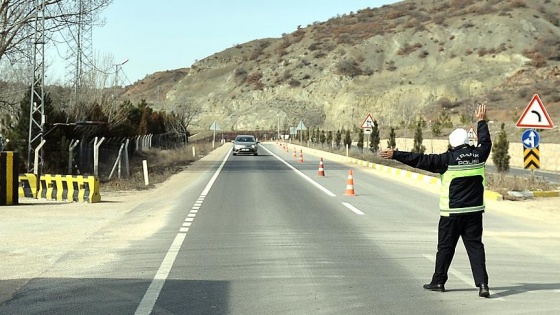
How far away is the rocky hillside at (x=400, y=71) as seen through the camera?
354 ft

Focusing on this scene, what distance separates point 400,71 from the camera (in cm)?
12544

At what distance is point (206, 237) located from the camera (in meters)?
12.7

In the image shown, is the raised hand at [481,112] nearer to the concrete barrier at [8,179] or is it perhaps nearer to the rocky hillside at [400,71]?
the concrete barrier at [8,179]

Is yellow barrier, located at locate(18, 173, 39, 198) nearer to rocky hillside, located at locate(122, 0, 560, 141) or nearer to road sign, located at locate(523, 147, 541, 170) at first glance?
road sign, located at locate(523, 147, 541, 170)

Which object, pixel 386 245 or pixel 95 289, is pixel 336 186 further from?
pixel 95 289

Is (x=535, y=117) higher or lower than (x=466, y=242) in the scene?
higher

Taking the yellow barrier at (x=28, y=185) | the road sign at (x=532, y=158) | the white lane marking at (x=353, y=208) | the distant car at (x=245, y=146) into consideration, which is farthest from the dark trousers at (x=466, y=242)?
the distant car at (x=245, y=146)

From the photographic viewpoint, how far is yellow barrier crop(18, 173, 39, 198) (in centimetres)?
2228

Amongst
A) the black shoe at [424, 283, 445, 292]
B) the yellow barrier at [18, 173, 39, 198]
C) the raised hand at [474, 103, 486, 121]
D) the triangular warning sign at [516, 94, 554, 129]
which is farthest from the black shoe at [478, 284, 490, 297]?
the yellow barrier at [18, 173, 39, 198]

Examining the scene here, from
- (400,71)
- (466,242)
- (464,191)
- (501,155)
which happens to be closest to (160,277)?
(466,242)

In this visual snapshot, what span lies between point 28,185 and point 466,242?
17.3 meters

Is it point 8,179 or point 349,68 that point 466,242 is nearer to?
point 8,179

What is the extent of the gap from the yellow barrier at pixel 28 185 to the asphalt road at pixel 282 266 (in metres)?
5.34

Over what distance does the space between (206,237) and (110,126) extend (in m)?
34.8
